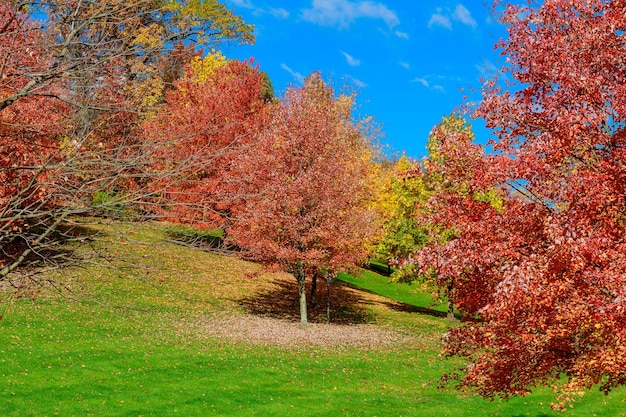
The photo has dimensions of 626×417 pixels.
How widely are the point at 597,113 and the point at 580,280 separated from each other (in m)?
3.12

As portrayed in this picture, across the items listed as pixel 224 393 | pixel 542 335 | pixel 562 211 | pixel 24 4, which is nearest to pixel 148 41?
pixel 24 4

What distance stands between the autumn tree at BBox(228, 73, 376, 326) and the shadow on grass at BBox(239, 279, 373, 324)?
375cm

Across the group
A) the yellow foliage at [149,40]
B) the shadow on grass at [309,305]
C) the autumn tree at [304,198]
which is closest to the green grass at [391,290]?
the shadow on grass at [309,305]

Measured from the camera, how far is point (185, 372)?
2069 cm

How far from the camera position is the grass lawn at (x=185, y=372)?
687 inches

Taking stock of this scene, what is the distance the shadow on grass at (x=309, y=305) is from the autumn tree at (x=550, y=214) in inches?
902

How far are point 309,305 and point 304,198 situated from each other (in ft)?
39.2

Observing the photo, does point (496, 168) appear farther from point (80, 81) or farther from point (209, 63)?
point (209, 63)

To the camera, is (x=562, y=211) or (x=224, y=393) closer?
(x=562, y=211)

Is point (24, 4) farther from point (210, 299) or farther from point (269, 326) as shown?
point (210, 299)

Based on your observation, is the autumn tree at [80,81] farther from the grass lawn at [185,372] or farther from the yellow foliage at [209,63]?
the yellow foliage at [209,63]

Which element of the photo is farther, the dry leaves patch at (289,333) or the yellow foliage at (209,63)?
the yellow foliage at (209,63)

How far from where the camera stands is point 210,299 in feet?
114

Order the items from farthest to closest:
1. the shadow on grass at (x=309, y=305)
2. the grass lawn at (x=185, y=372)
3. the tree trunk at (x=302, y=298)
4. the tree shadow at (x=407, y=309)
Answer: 1. the tree shadow at (x=407, y=309)
2. the shadow on grass at (x=309, y=305)
3. the tree trunk at (x=302, y=298)
4. the grass lawn at (x=185, y=372)
